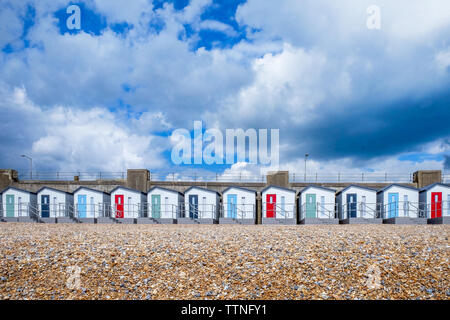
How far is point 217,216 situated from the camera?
24.9 m

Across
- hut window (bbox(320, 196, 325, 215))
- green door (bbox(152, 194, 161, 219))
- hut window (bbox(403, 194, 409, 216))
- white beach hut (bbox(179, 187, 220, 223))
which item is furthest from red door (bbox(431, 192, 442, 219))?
green door (bbox(152, 194, 161, 219))

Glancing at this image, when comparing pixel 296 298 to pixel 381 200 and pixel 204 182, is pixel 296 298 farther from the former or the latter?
pixel 204 182

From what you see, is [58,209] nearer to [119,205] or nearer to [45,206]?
[45,206]

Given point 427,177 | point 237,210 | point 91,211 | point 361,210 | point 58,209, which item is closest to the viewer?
point 361,210

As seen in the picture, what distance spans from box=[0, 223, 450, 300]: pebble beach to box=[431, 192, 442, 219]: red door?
13972mm

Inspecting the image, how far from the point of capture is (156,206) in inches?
981

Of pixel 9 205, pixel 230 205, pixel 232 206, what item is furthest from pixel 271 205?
pixel 9 205

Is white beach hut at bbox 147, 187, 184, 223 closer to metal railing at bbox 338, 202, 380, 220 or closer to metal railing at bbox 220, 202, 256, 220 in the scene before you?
metal railing at bbox 220, 202, 256, 220

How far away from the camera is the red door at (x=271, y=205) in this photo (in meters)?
24.4

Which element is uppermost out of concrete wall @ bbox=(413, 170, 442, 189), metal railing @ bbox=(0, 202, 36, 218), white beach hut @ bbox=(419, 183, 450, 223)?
concrete wall @ bbox=(413, 170, 442, 189)

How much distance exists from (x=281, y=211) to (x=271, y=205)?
838mm

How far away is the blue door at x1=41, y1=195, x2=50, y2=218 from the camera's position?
85.7 feet

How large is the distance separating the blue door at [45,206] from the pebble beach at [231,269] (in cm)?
1633
